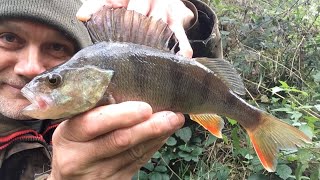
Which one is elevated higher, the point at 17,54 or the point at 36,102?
the point at 36,102

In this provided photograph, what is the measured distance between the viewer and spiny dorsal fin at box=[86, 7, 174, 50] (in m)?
1.53

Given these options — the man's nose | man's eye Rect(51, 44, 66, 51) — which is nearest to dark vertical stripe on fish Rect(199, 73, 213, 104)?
the man's nose

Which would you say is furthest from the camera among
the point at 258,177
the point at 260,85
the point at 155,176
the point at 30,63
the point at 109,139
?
the point at 260,85

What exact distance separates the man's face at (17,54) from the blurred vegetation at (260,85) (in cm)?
97

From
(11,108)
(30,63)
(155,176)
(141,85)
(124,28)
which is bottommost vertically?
(155,176)

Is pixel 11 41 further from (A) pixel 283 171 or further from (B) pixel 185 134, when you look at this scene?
(A) pixel 283 171

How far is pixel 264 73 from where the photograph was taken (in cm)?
391

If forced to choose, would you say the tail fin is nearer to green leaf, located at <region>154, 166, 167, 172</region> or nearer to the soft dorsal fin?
the soft dorsal fin

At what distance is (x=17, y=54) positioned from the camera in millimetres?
2490

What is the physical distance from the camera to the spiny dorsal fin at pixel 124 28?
1527 millimetres

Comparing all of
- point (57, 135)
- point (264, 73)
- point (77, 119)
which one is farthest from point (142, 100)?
point (264, 73)

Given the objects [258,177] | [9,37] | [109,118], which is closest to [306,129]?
[258,177]

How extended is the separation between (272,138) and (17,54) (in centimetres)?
140

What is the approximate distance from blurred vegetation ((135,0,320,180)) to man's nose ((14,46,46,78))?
1.03 meters
